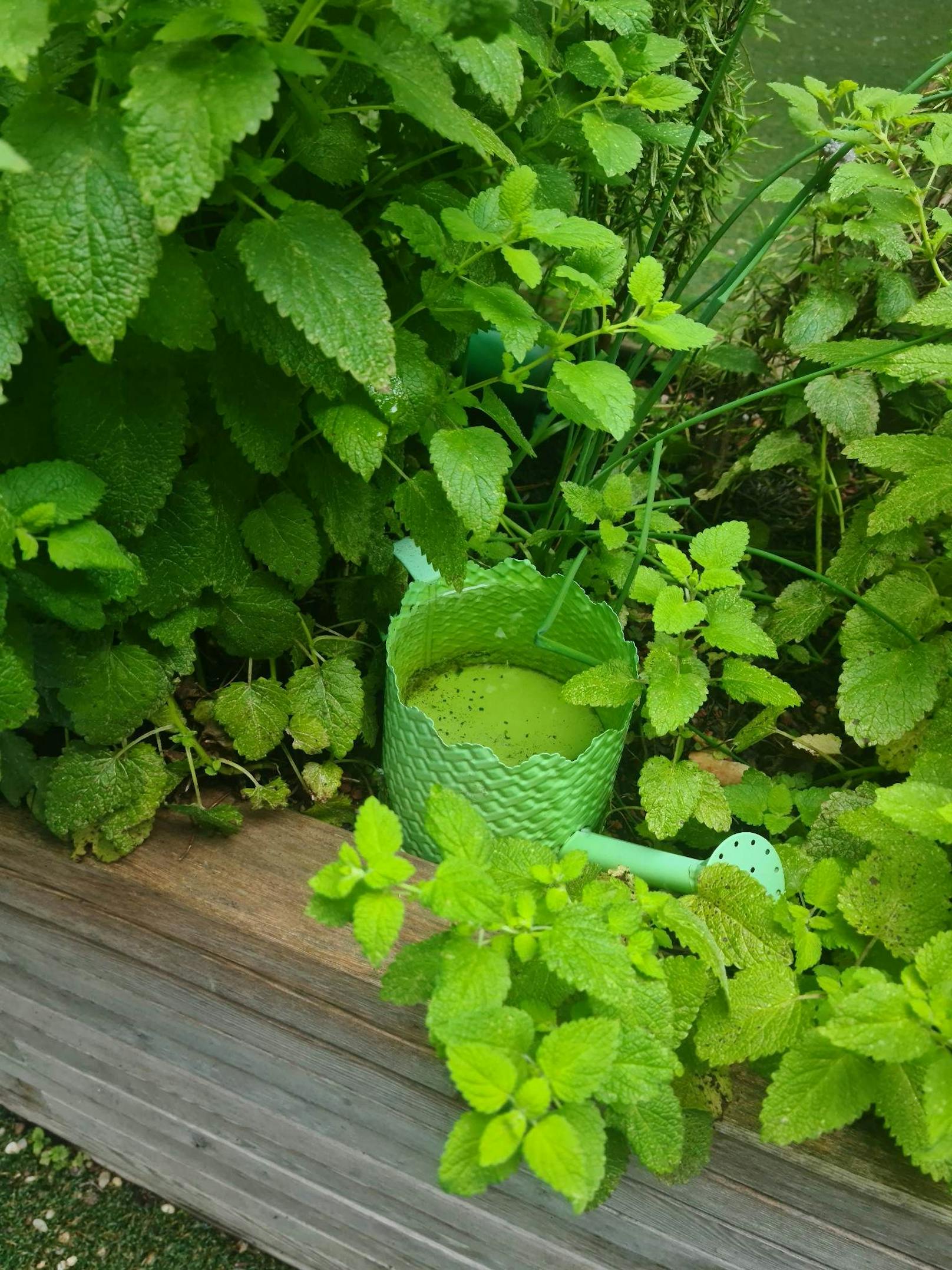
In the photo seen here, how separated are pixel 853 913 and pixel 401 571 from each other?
538 millimetres

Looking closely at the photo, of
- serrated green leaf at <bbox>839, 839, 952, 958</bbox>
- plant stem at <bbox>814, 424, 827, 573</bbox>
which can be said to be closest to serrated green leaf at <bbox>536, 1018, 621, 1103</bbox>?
serrated green leaf at <bbox>839, 839, 952, 958</bbox>

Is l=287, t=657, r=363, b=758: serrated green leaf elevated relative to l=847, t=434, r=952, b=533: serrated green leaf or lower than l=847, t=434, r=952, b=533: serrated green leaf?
lower

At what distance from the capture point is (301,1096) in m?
0.86

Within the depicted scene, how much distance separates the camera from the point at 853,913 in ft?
2.39

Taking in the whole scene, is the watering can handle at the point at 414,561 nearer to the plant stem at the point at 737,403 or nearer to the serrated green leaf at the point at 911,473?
the plant stem at the point at 737,403

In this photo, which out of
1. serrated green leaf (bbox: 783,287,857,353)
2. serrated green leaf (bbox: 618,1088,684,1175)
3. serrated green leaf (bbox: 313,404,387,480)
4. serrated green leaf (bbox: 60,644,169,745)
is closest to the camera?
serrated green leaf (bbox: 618,1088,684,1175)

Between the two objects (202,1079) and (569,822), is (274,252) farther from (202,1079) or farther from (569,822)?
(202,1079)

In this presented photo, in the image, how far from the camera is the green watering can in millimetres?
879

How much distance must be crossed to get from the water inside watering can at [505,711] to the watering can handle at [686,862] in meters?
0.14

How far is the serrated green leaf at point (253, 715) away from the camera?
91 cm

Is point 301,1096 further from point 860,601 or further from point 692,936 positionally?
point 860,601

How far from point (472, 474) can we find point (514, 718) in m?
0.35

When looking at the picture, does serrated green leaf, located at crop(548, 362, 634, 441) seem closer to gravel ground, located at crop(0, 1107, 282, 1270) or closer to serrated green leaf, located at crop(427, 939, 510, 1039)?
serrated green leaf, located at crop(427, 939, 510, 1039)

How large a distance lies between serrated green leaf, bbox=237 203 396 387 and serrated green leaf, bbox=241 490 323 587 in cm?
27
